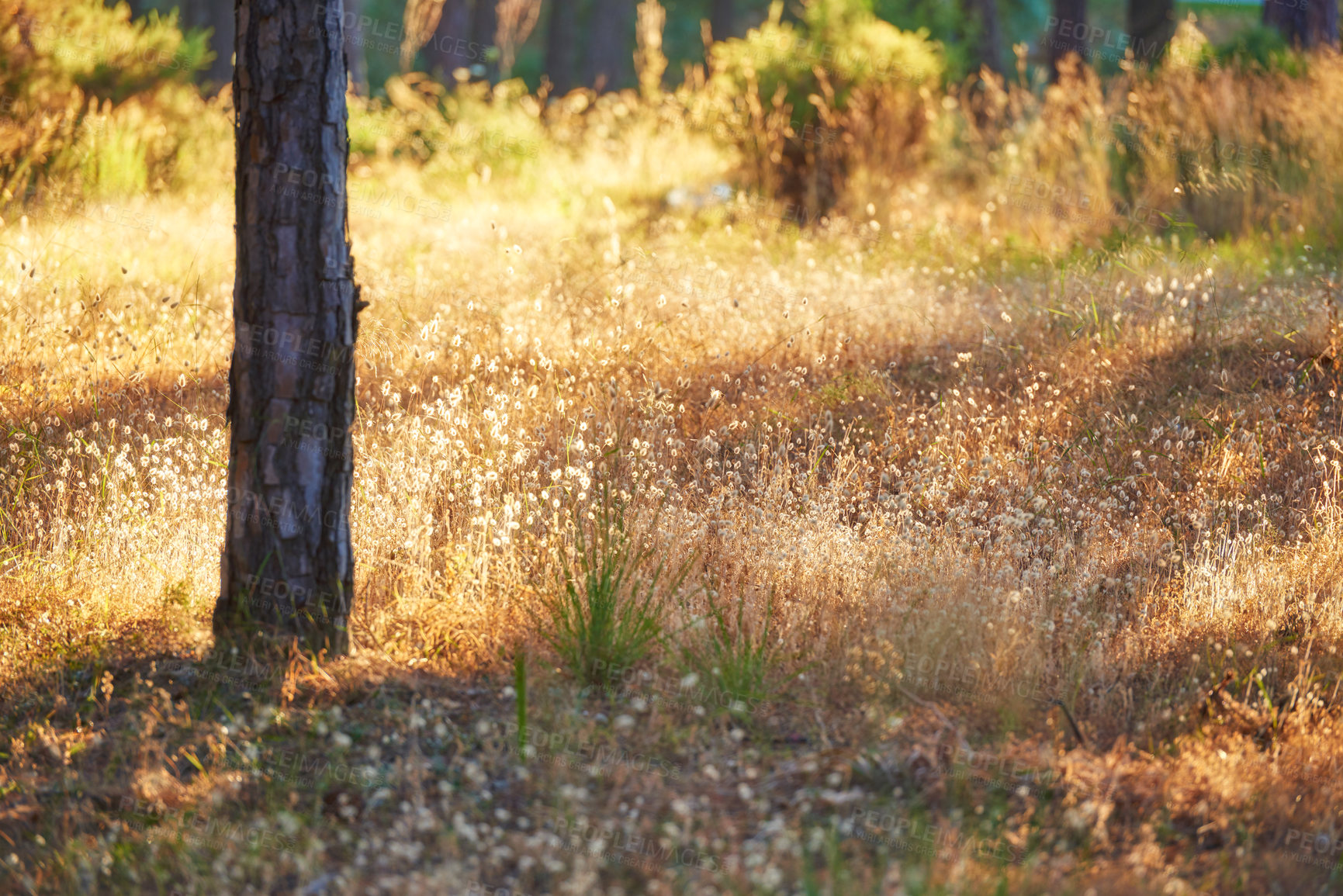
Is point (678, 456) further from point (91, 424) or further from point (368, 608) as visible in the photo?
point (91, 424)

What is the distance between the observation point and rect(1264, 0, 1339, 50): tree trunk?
34.5ft

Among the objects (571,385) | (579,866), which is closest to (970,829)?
(579,866)

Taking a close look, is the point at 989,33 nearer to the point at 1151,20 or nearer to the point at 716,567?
the point at 1151,20

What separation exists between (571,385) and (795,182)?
521cm

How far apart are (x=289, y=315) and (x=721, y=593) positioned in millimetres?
1819

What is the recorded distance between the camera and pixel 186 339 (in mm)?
5949

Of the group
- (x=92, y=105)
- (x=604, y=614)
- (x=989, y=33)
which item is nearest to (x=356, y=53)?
(x=92, y=105)

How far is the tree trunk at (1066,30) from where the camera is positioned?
14.7 m

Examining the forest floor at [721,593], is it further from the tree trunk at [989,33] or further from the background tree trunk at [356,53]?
the tree trunk at [989,33]

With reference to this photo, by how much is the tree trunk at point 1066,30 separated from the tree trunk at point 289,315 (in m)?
13.2

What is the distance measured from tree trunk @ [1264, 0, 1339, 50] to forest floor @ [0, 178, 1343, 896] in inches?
202

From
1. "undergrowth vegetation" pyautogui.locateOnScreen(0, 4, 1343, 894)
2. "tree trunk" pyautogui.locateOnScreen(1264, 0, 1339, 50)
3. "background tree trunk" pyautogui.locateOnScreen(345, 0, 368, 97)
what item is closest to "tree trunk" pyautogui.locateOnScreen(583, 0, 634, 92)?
"background tree trunk" pyautogui.locateOnScreen(345, 0, 368, 97)

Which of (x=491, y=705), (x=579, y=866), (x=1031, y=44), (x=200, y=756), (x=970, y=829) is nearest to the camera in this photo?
(x=579, y=866)

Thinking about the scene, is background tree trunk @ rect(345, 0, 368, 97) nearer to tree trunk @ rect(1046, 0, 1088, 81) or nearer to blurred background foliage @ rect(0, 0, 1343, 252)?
blurred background foliage @ rect(0, 0, 1343, 252)
